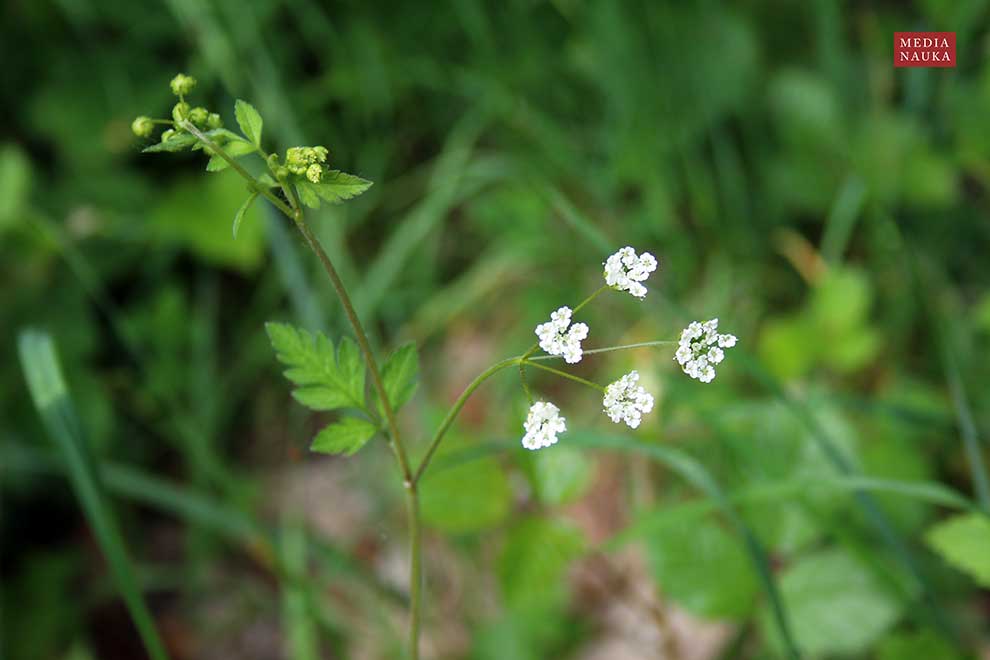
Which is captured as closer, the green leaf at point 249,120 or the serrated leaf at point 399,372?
the green leaf at point 249,120

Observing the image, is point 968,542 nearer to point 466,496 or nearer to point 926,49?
point 466,496

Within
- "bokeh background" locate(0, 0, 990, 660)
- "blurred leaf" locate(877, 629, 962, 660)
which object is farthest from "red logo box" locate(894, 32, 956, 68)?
"blurred leaf" locate(877, 629, 962, 660)

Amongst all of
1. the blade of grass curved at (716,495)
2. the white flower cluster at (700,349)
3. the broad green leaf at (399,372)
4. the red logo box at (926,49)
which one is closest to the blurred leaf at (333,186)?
the broad green leaf at (399,372)

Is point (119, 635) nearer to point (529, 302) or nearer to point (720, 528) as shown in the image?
point (529, 302)

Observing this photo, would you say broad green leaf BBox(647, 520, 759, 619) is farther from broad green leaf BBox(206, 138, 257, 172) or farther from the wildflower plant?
broad green leaf BBox(206, 138, 257, 172)

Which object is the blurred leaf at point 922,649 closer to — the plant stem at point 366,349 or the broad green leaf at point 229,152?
the plant stem at point 366,349
